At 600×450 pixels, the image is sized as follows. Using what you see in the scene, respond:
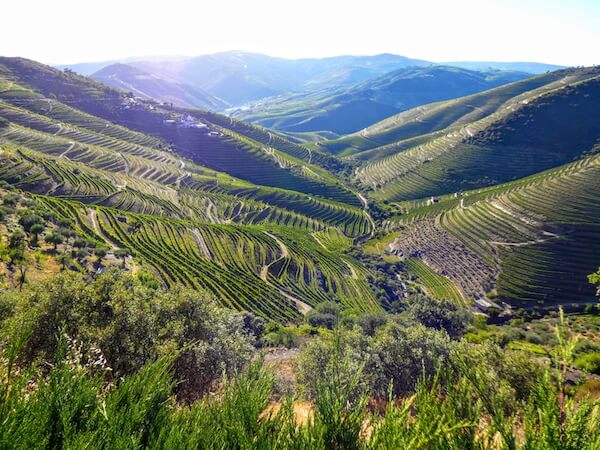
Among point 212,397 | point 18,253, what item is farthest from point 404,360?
point 18,253

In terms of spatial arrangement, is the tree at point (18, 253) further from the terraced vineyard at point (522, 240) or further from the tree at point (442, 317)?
the terraced vineyard at point (522, 240)

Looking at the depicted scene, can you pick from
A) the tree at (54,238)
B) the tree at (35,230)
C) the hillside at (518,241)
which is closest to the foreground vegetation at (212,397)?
the tree at (54,238)

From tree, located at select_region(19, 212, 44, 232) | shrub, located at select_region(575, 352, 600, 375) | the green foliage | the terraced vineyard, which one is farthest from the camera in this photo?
the terraced vineyard

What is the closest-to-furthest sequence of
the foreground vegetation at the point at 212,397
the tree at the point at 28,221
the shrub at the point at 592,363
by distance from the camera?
the foreground vegetation at the point at 212,397 < the shrub at the point at 592,363 < the tree at the point at 28,221

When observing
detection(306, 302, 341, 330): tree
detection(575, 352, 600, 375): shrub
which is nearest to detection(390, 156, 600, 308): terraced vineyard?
detection(306, 302, 341, 330): tree

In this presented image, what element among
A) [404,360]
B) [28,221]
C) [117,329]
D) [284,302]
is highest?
[117,329]

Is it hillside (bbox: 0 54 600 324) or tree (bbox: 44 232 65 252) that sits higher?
tree (bbox: 44 232 65 252)

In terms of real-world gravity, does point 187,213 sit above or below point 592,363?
below

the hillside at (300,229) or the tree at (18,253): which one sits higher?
the tree at (18,253)

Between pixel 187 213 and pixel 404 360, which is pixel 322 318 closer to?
pixel 404 360

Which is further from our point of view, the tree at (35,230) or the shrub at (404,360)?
the tree at (35,230)

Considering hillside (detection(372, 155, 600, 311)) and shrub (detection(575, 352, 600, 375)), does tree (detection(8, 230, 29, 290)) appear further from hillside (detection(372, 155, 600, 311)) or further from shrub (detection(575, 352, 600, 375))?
hillside (detection(372, 155, 600, 311))

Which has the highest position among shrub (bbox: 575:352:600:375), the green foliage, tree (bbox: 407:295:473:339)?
the green foliage
